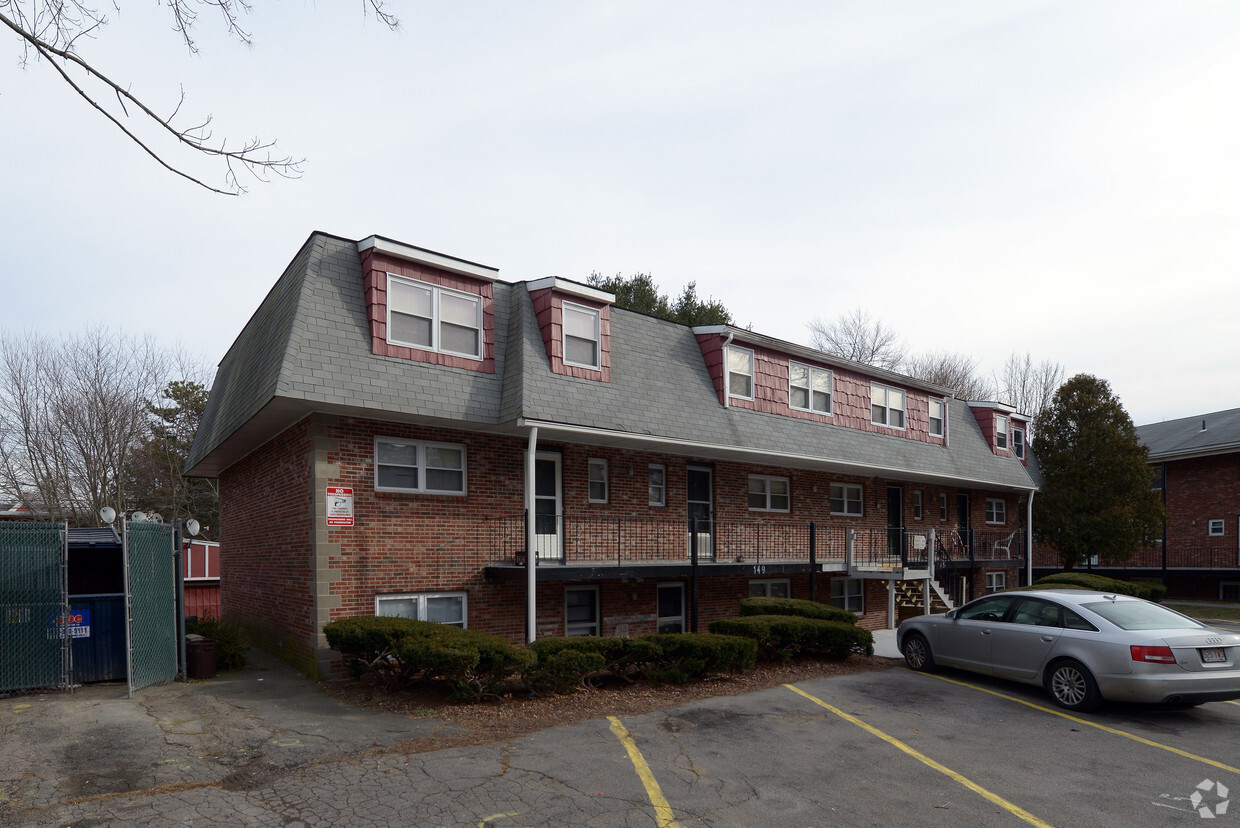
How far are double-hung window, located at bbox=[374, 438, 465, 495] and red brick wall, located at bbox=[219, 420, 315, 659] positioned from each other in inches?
44.5

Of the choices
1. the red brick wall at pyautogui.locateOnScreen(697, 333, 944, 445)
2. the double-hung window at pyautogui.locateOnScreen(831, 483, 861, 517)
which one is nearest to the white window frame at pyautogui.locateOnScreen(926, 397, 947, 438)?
the red brick wall at pyautogui.locateOnScreen(697, 333, 944, 445)

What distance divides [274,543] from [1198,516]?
3338 centimetres

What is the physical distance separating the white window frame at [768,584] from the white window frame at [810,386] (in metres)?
4.20

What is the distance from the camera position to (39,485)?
28.8 metres

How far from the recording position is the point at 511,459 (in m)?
14.0

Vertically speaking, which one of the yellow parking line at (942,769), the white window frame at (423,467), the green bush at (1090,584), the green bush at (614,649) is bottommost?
the green bush at (1090,584)

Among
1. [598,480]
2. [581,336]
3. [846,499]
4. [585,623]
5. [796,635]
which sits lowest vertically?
[585,623]

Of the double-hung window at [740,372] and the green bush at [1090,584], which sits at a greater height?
the double-hung window at [740,372]

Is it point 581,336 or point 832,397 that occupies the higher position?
point 581,336

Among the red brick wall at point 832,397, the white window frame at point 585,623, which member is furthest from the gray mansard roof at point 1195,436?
the white window frame at point 585,623

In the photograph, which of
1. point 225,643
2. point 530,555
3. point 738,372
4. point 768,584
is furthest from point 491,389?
point 768,584

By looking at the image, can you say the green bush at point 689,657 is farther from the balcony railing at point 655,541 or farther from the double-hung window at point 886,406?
the double-hung window at point 886,406

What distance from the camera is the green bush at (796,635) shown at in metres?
12.5

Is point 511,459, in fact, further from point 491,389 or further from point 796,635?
point 796,635
